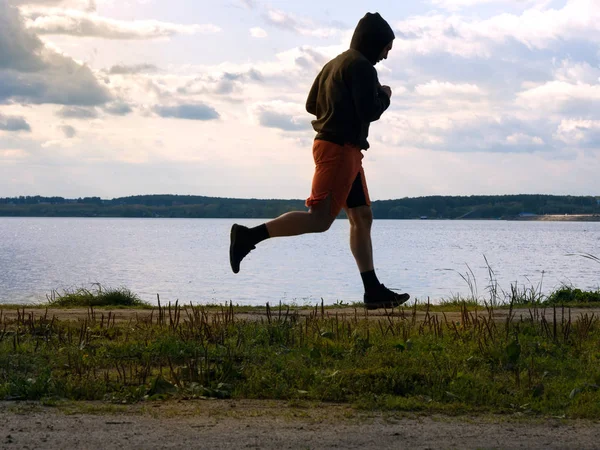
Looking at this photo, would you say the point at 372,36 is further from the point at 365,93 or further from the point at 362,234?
the point at 362,234

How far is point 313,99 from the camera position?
7441mm

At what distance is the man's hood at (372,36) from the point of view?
724 cm

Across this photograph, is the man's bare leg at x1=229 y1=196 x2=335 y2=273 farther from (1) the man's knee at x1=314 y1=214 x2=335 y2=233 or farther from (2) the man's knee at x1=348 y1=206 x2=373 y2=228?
(2) the man's knee at x1=348 y1=206 x2=373 y2=228

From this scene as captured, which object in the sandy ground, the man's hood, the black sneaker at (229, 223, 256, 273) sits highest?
the man's hood

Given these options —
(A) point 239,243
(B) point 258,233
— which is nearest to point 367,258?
(B) point 258,233

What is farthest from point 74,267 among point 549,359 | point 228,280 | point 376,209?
point 376,209

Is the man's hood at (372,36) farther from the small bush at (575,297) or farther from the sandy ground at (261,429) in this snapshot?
the small bush at (575,297)

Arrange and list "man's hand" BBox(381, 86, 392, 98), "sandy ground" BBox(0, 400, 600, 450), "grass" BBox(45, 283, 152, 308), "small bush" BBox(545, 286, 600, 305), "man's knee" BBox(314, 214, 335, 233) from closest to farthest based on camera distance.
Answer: "sandy ground" BBox(0, 400, 600, 450)
"man's knee" BBox(314, 214, 335, 233)
"man's hand" BBox(381, 86, 392, 98)
"small bush" BBox(545, 286, 600, 305)
"grass" BBox(45, 283, 152, 308)

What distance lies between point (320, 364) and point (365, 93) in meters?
2.42

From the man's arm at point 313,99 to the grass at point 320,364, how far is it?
1.87 meters

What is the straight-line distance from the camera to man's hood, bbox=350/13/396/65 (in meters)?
7.24

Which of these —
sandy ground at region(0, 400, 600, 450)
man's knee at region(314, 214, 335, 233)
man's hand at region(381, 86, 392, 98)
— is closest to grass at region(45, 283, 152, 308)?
man's knee at region(314, 214, 335, 233)

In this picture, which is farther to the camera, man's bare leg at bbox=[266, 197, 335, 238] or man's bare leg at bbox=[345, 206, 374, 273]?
man's bare leg at bbox=[345, 206, 374, 273]

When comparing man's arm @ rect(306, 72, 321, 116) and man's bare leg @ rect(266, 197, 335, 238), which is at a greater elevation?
man's arm @ rect(306, 72, 321, 116)
